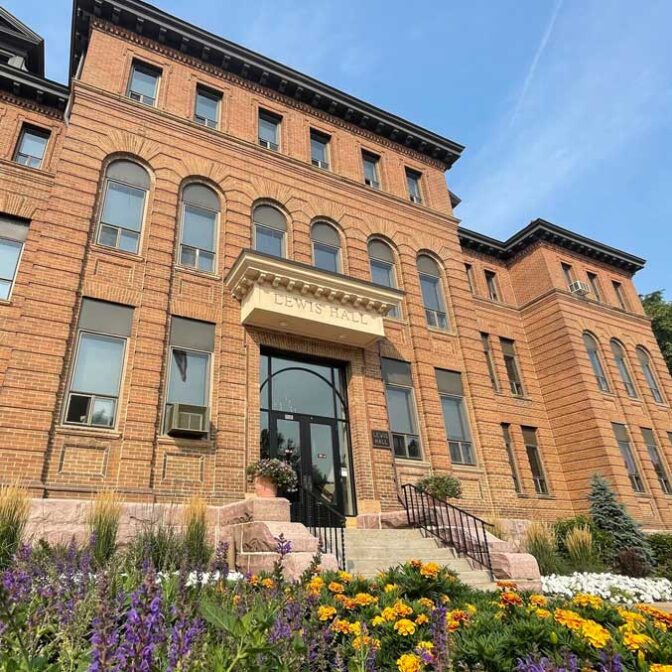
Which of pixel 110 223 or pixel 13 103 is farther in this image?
pixel 13 103

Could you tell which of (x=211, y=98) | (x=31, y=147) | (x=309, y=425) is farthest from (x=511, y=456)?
(x=31, y=147)

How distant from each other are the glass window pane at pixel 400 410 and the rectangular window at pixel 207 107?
1036 centimetres

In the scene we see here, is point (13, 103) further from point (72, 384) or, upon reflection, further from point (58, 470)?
point (58, 470)

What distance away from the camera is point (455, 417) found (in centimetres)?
1570

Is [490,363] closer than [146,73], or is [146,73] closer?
[146,73]

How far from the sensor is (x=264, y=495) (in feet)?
33.9

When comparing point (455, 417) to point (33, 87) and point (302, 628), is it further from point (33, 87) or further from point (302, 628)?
point (33, 87)

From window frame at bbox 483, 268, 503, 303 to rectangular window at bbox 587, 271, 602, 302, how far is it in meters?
5.04

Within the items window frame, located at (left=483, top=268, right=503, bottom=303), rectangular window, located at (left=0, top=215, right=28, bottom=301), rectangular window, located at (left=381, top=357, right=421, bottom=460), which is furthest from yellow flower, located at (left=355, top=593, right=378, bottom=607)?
window frame, located at (left=483, top=268, right=503, bottom=303)

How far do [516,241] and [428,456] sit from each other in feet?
46.7

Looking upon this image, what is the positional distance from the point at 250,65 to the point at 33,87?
6.78 meters

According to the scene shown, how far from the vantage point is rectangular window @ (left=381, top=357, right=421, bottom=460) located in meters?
14.0

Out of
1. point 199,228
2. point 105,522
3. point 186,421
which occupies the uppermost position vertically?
point 199,228

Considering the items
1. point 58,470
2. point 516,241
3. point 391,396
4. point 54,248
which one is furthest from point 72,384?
point 516,241
